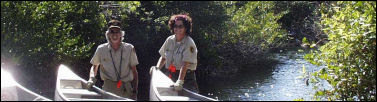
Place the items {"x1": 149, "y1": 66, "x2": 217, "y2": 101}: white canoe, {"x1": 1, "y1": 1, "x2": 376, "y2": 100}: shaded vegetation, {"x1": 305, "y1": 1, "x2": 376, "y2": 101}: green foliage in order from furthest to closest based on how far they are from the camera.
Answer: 1. {"x1": 149, "y1": 66, "x2": 217, "y2": 101}: white canoe
2. {"x1": 1, "y1": 1, "x2": 376, "y2": 100}: shaded vegetation
3. {"x1": 305, "y1": 1, "x2": 376, "y2": 101}: green foliage

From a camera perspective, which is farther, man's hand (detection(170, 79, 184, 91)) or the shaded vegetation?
man's hand (detection(170, 79, 184, 91))

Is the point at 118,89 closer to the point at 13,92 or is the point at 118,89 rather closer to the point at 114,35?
the point at 114,35

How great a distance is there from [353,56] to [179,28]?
1.95 meters

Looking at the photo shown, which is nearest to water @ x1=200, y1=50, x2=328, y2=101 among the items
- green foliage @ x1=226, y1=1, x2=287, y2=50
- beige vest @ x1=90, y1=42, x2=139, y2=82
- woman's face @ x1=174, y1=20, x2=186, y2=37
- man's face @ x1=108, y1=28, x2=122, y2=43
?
green foliage @ x1=226, y1=1, x2=287, y2=50

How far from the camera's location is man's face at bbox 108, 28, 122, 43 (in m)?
6.54

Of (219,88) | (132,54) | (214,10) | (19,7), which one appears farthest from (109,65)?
(214,10)

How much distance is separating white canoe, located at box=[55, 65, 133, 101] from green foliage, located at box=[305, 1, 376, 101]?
7.58ft

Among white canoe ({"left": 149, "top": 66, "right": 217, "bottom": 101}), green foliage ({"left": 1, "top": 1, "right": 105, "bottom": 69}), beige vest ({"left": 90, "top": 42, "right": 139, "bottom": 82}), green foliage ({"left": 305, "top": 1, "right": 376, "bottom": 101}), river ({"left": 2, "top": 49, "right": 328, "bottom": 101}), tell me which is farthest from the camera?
river ({"left": 2, "top": 49, "right": 328, "bottom": 101})

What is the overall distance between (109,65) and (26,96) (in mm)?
1103

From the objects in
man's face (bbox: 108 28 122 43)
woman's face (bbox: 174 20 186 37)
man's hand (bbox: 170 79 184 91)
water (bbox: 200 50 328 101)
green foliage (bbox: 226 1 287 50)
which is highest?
woman's face (bbox: 174 20 186 37)

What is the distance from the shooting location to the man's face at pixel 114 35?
6.54 m

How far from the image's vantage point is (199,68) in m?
16.2

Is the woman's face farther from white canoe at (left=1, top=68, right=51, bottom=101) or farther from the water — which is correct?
the water

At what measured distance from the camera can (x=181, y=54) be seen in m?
6.79
